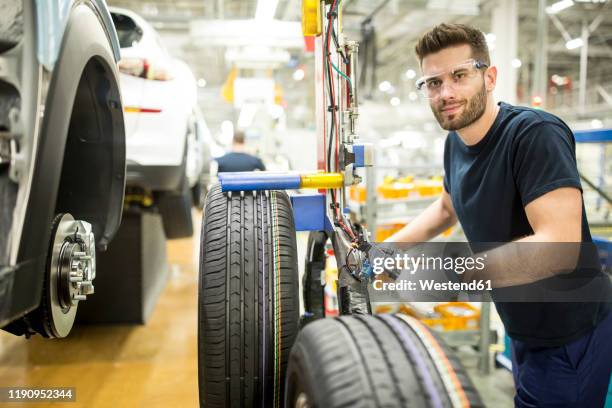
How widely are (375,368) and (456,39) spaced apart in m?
1.25

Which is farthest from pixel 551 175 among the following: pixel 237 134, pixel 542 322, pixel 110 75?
pixel 237 134

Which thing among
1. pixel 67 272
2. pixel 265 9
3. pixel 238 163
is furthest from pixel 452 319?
pixel 265 9

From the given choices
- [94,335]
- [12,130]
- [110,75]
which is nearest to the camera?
[12,130]

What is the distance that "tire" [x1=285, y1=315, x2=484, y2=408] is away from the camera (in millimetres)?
928

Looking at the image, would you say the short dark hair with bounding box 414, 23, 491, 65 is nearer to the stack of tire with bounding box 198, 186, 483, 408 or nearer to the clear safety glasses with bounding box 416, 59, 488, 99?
the clear safety glasses with bounding box 416, 59, 488, 99

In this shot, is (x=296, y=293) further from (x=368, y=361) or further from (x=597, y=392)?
(x=597, y=392)

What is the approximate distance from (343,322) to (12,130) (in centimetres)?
82

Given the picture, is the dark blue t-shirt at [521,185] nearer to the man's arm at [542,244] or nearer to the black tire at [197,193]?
the man's arm at [542,244]

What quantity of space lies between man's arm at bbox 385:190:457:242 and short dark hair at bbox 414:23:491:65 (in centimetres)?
70

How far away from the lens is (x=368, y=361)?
38.5 inches

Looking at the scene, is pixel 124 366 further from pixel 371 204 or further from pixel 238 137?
pixel 238 137

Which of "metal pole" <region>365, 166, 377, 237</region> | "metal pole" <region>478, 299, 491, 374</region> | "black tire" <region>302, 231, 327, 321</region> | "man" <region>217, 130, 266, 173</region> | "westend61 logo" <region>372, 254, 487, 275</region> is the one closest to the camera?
"westend61 logo" <region>372, 254, 487, 275</region>

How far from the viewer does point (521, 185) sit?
1.62 m

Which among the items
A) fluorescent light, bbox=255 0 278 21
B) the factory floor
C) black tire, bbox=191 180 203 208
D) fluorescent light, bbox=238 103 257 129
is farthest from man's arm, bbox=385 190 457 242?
fluorescent light, bbox=238 103 257 129
